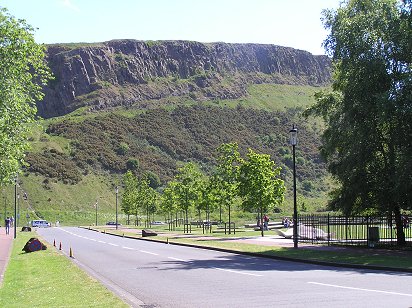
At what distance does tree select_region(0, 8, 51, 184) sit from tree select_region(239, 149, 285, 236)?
72.6ft

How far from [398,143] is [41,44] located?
16284mm

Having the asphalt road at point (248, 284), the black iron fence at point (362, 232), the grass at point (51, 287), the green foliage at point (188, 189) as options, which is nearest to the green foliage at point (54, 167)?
the green foliage at point (188, 189)

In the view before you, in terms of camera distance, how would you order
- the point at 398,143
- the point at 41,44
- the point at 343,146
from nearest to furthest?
the point at 41,44
the point at 398,143
the point at 343,146

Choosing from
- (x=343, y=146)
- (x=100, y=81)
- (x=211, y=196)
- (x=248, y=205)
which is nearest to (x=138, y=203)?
(x=211, y=196)

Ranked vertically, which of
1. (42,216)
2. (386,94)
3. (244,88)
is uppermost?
(244,88)

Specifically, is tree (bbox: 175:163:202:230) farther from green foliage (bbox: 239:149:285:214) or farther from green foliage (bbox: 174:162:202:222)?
green foliage (bbox: 239:149:285:214)

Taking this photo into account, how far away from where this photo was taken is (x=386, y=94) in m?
22.8

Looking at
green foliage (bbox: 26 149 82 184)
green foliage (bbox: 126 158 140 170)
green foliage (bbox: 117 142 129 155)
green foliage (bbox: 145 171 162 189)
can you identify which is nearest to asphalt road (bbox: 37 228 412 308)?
green foliage (bbox: 26 149 82 184)

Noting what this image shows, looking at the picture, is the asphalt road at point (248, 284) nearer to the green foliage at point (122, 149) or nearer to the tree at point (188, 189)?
the tree at point (188, 189)

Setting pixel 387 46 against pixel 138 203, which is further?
pixel 138 203

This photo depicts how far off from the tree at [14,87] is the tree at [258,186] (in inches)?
871

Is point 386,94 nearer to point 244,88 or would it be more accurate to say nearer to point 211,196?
point 211,196

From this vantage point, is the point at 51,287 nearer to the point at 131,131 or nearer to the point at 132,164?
the point at 132,164

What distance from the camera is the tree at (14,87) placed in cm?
2020
